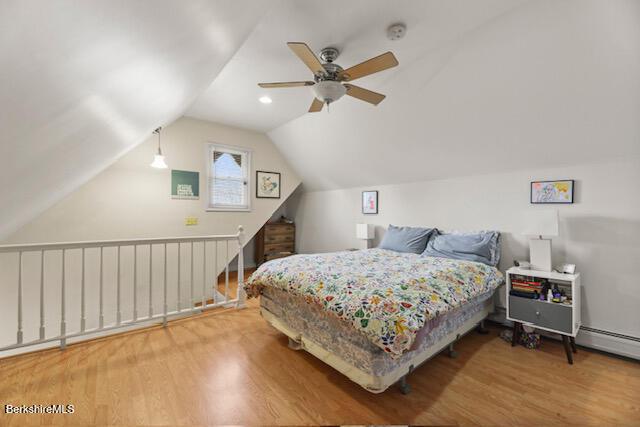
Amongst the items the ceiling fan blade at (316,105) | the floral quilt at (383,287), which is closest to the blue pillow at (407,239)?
the floral quilt at (383,287)

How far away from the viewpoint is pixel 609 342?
2301mm

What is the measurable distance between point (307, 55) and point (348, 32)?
0.60 m

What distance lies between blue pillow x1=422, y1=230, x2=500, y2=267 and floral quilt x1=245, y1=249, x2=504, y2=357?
20cm

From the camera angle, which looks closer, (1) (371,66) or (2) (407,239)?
(1) (371,66)

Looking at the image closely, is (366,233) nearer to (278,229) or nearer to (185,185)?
(278,229)

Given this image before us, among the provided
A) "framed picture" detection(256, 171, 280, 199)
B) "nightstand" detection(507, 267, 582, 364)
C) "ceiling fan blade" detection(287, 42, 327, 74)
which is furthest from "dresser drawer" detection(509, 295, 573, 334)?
"framed picture" detection(256, 171, 280, 199)

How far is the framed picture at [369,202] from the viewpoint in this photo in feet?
14.3

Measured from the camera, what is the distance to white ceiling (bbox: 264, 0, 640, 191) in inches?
71.6

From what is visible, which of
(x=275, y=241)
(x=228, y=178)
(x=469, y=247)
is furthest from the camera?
(x=275, y=241)

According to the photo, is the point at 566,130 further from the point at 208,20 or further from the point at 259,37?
the point at 208,20

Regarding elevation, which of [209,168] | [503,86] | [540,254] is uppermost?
[503,86]

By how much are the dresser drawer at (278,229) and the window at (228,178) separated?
1.02 metres

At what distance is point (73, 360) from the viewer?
210 cm

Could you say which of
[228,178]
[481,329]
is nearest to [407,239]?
[481,329]
